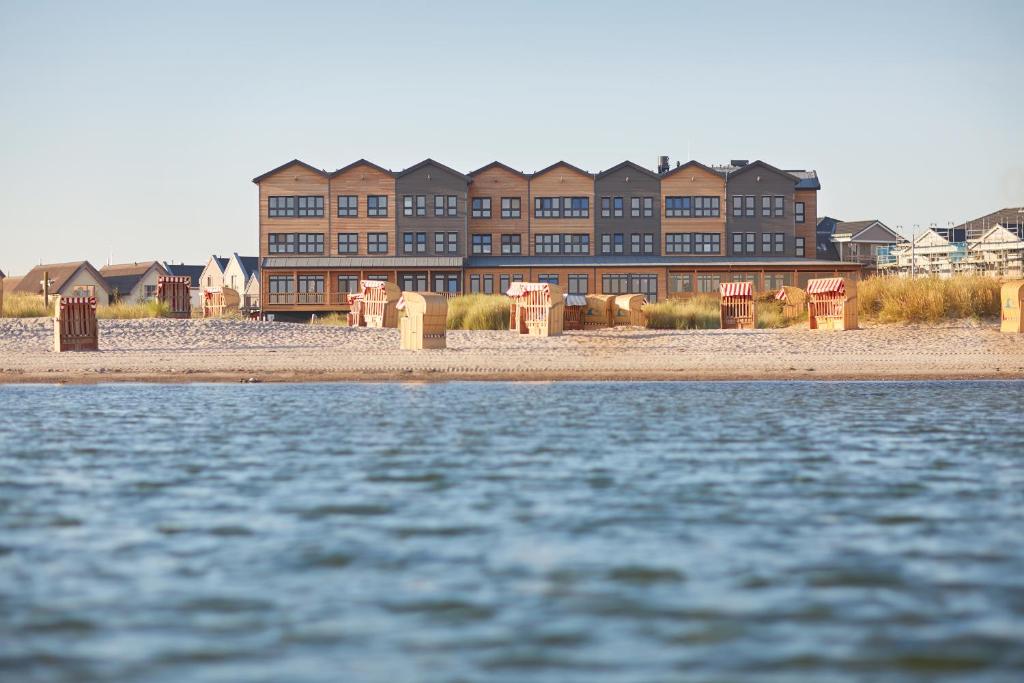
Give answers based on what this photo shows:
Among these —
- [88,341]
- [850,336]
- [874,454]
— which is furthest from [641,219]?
[874,454]

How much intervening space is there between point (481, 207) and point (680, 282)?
12.0m

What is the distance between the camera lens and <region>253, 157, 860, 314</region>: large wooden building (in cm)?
6425

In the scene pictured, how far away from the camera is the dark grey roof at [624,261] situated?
64.3m

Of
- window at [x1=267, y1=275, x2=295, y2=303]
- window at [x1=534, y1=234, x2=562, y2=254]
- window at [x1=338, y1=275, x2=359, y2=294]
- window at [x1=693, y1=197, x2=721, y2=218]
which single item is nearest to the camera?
window at [x1=338, y1=275, x2=359, y2=294]

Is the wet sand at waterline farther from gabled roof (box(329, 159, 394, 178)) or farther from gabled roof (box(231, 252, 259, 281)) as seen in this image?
gabled roof (box(231, 252, 259, 281))

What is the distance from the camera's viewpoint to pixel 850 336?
3033 centimetres

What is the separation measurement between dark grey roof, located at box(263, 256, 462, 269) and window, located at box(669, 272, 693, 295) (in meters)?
11.5

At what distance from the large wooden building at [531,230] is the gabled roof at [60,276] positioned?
29256 mm

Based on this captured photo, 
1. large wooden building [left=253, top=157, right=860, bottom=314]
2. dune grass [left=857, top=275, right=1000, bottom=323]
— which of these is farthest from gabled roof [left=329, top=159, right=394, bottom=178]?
dune grass [left=857, top=275, right=1000, bottom=323]

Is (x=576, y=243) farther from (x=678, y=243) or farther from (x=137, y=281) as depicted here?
(x=137, y=281)

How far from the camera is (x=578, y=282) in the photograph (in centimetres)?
6462

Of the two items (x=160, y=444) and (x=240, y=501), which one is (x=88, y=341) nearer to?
(x=160, y=444)

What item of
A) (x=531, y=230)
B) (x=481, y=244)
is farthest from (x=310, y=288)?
(x=531, y=230)

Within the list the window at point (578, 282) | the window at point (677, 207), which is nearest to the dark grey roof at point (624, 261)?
the window at point (578, 282)
